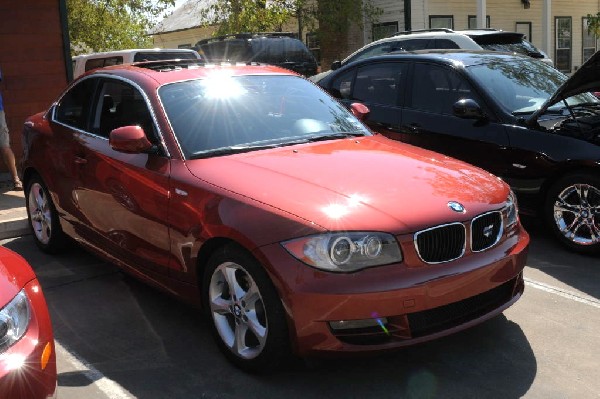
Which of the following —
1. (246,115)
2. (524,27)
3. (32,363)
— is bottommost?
(32,363)

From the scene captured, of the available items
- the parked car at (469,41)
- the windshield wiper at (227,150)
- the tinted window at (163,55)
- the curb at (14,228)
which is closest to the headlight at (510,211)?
the windshield wiper at (227,150)

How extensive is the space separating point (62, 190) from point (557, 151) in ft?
13.2

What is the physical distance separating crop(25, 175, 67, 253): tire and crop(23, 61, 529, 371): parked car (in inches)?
20.2

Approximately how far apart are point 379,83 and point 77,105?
10.7 ft

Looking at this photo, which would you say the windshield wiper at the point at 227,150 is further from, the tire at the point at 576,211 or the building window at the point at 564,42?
the building window at the point at 564,42

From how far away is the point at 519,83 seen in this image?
252 inches

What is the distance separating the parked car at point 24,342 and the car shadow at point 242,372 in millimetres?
822

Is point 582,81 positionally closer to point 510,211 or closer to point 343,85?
point 510,211

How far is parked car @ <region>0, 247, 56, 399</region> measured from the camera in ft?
7.98

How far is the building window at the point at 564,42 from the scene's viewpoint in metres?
25.1

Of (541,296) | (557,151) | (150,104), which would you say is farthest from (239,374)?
(557,151)

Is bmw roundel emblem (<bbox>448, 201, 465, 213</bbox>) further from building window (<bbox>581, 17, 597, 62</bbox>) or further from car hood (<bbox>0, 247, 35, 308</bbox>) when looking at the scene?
building window (<bbox>581, 17, 597, 62</bbox>)

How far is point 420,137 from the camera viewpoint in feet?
21.5

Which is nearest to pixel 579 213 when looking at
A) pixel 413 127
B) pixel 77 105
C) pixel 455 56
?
pixel 413 127
